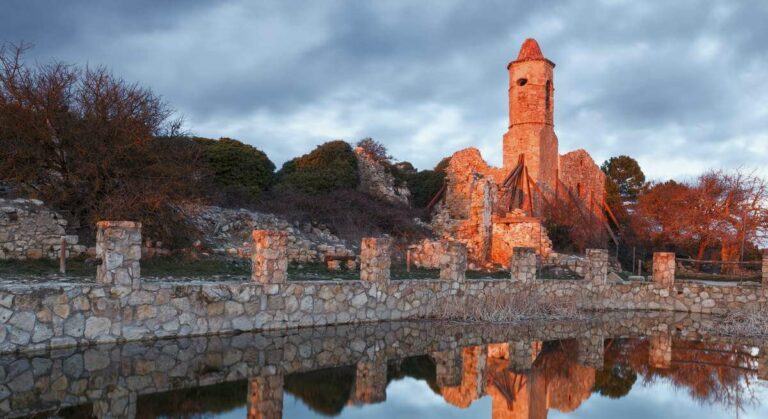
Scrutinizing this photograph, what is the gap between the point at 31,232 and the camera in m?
13.6

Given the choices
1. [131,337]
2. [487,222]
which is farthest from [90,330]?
[487,222]

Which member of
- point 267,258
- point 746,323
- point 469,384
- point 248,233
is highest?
point 248,233

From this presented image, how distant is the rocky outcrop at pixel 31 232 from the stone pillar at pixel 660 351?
476 inches

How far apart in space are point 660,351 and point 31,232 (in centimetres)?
1331

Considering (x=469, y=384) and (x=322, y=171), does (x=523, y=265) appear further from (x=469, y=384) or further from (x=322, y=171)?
(x=322, y=171)

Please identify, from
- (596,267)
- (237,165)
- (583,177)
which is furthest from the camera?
(583,177)

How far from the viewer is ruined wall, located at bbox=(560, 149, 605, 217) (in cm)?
3462

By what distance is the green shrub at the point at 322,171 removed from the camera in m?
27.3

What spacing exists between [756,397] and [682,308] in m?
Result: 9.52

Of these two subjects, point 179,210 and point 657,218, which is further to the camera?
point 657,218

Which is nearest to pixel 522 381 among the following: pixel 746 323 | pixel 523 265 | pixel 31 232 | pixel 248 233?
pixel 523 265

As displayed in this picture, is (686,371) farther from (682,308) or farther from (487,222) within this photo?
A: (487,222)

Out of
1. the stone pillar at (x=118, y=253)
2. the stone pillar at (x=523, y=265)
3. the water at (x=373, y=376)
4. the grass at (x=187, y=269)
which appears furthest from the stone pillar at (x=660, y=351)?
the stone pillar at (x=118, y=253)

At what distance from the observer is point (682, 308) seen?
16.8m
